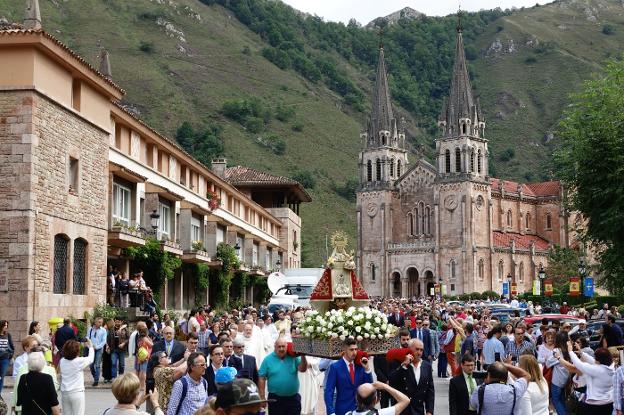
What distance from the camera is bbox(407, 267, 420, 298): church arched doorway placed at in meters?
113

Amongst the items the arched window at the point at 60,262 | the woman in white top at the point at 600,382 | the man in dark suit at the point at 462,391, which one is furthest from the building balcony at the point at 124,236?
the man in dark suit at the point at 462,391

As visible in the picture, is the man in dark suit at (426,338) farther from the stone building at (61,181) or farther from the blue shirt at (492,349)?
the stone building at (61,181)

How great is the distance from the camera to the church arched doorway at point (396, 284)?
11500 centimetres

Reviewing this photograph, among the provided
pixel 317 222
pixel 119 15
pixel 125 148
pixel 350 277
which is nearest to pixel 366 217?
pixel 317 222

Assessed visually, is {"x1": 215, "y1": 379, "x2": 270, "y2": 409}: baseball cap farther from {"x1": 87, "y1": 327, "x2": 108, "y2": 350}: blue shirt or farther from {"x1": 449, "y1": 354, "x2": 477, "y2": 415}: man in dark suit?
{"x1": 87, "y1": 327, "x2": 108, "y2": 350}: blue shirt

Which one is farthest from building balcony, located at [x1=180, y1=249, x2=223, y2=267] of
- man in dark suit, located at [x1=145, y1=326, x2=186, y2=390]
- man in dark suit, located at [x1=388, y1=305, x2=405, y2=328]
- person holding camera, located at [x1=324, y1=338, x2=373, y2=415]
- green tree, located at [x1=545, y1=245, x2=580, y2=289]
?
green tree, located at [x1=545, y1=245, x2=580, y2=289]

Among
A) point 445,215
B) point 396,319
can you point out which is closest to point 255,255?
point 396,319

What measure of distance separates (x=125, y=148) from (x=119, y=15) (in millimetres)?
131586

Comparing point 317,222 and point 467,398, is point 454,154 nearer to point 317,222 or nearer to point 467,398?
point 317,222

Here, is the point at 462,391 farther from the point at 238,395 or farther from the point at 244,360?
the point at 238,395

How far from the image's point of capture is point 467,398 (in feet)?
34.8

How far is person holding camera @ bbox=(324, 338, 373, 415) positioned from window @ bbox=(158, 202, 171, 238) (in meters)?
28.1

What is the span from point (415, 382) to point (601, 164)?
2099 cm

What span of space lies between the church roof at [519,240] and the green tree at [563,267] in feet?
62.6
